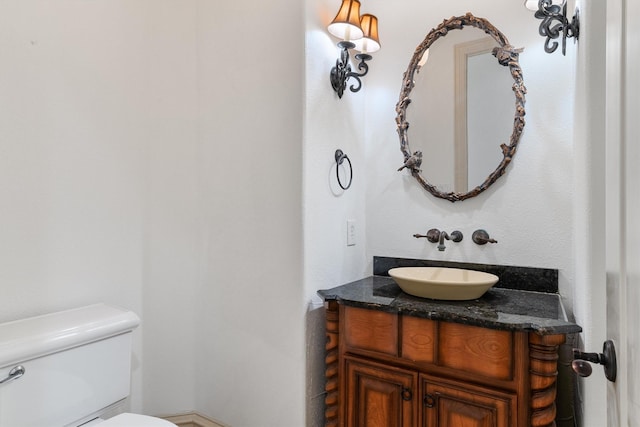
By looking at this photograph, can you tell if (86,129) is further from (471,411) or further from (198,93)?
(471,411)

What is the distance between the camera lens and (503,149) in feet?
5.20

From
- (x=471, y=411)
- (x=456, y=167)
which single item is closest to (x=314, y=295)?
(x=471, y=411)

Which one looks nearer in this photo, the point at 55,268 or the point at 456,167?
the point at 55,268

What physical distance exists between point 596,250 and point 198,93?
188cm

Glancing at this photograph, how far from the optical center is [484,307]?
128 cm

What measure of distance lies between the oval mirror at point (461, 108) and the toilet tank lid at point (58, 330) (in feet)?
4.83

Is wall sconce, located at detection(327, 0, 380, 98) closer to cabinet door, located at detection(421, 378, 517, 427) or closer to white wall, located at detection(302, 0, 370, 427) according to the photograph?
white wall, located at detection(302, 0, 370, 427)

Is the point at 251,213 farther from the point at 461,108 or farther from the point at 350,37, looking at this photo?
the point at 461,108

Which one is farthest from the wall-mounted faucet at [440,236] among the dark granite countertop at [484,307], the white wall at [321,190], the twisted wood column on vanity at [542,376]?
the twisted wood column on vanity at [542,376]

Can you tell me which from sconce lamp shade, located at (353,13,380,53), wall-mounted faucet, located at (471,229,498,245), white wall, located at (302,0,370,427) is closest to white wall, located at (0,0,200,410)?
white wall, located at (302,0,370,427)

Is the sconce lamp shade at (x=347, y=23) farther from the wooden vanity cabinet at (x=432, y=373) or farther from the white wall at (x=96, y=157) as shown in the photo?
the wooden vanity cabinet at (x=432, y=373)

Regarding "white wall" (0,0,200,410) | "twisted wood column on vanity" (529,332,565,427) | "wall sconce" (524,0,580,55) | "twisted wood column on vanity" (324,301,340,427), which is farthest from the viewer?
"twisted wood column on vanity" (324,301,340,427)

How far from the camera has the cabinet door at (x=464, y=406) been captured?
113cm

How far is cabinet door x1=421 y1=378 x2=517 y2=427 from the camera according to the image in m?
1.13
